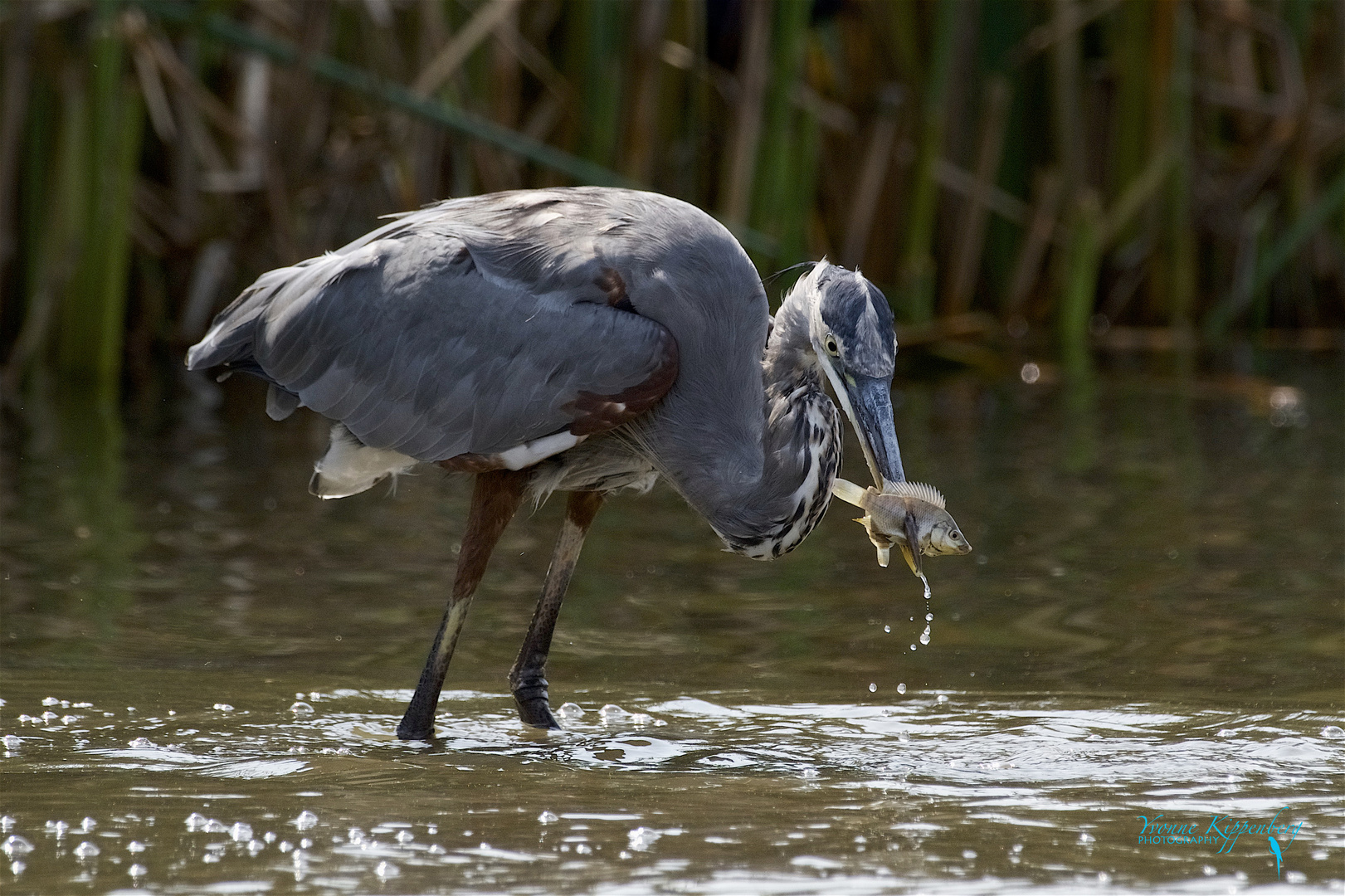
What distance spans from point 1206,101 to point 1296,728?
8380mm

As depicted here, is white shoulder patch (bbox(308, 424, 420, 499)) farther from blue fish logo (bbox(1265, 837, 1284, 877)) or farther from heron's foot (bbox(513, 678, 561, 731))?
blue fish logo (bbox(1265, 837, 1284, 877))

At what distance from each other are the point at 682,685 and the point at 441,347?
1.16 m

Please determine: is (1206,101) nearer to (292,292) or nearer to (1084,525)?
(1084,525)

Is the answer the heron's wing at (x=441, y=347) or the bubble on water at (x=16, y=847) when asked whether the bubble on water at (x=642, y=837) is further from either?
the heron's wing at (x=441, y=347)

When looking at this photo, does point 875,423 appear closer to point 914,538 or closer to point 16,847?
point 914,538

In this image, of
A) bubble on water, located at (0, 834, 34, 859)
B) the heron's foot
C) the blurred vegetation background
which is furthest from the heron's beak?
the blurred vegetation background

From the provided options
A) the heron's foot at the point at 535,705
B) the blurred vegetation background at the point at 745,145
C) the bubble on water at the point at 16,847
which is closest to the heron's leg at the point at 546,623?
the heron's foot at the point at 535,705

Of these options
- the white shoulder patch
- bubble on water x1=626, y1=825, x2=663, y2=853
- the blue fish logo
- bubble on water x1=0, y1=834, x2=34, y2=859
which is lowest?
bubble on water x1=0, y1=834, x2=34, y2=859

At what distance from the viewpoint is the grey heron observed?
474 centimetres

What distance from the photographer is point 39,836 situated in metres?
3.59

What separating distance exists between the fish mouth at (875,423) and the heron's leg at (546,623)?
104cm

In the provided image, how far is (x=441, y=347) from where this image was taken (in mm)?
5098

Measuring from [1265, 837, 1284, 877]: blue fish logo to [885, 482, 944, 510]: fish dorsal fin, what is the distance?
1.18 m

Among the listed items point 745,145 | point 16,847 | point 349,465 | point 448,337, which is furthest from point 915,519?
point 745,145
